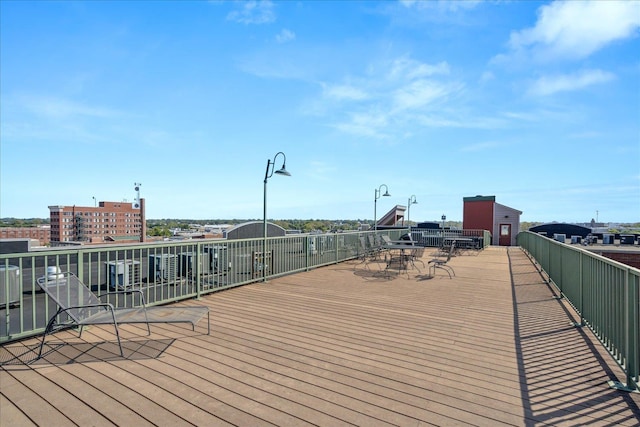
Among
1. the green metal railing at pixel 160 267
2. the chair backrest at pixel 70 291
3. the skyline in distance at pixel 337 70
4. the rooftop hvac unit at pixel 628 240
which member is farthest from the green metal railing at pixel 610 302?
the rooftop hvac unit at pixel 628 240

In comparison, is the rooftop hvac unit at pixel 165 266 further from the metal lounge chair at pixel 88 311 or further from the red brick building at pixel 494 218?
the red brick building at pixel 494 218

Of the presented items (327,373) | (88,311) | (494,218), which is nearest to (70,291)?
(88,311)

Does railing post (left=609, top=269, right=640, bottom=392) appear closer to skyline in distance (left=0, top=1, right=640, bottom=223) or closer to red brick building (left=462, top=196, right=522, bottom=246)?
skyline in distance (left=0, top=1, right=640, bottom=223)

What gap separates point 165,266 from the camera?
505cm

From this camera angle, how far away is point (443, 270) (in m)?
8.96

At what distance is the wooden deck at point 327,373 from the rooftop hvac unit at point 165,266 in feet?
3.66

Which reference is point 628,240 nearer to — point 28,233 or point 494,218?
point 494,218

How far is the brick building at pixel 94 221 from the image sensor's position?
5294 cm

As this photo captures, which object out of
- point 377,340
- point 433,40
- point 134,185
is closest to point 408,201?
point 433,40

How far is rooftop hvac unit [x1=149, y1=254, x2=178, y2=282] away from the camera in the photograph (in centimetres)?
485

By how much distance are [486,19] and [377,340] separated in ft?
30.8

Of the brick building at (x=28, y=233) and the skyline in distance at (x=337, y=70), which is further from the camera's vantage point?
the brick building at (x=28, y=233)

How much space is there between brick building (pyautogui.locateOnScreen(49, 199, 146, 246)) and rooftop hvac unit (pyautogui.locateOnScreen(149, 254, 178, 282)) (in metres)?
47.2

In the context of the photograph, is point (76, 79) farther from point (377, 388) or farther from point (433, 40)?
point (377, 388)
